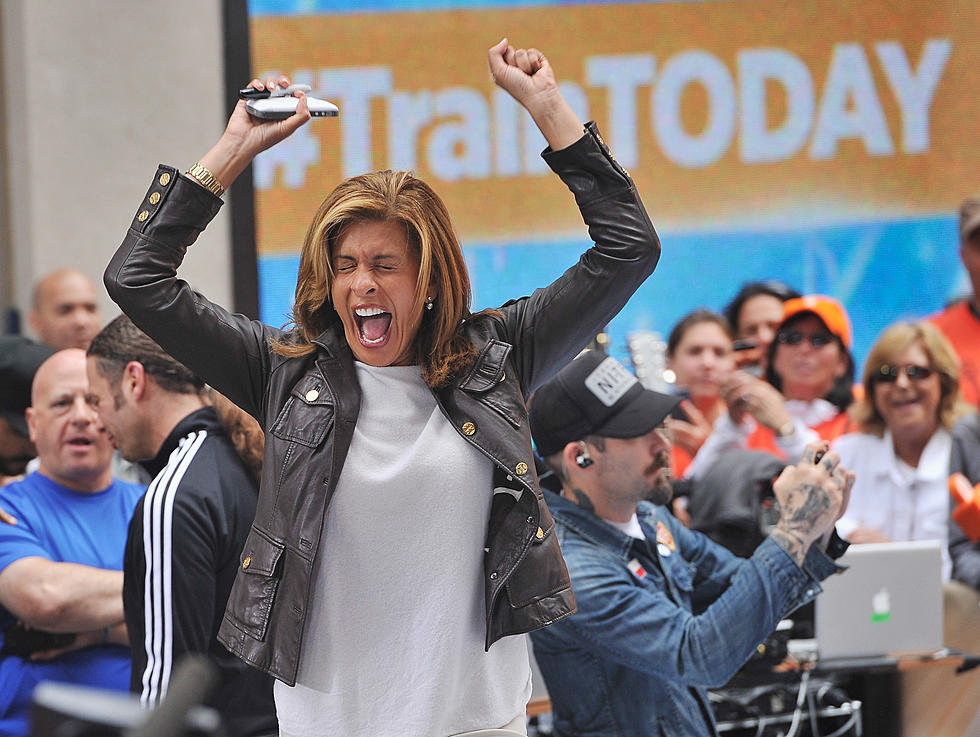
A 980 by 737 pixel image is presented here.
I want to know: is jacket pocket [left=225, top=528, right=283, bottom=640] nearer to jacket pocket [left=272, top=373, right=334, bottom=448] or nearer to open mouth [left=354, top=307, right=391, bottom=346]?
jacket pocket [left=272, top=373, right=334, bottom=448]

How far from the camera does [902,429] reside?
4582mm

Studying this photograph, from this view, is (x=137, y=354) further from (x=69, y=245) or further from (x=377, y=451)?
(x=69, y=245)

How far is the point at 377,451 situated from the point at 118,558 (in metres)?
1.58

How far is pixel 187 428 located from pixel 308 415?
0.88 meters

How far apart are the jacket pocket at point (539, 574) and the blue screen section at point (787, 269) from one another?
478 centimetres

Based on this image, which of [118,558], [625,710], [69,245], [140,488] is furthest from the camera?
[69,245]

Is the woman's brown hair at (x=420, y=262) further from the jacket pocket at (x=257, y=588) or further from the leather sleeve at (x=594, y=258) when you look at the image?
the jacket pocket at (x=257, y=588)

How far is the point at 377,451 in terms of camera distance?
183 centimetres

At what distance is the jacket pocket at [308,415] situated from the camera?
1826mm

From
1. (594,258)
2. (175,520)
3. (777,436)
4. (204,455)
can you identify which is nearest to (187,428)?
(204,455)

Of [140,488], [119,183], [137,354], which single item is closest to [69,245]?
[119,183]

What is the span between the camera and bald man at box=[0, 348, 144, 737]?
2908 millimetres

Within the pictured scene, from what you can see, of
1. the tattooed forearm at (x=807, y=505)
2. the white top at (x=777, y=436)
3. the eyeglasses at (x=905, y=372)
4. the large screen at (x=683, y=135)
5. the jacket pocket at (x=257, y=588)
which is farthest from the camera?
the large screen at (x=683, y=135)

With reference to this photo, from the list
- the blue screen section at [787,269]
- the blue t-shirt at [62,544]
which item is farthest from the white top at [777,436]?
the blue t-shirt at [62,544]
